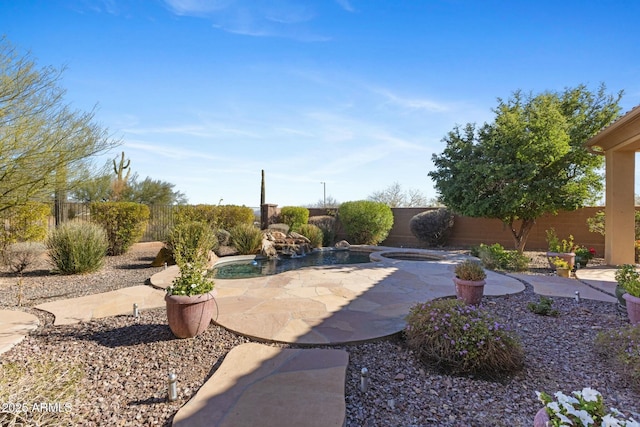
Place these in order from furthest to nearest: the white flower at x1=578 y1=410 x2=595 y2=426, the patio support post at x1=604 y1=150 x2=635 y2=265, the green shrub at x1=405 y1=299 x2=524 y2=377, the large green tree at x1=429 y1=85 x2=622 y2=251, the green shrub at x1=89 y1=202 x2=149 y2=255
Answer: the green shrub at x1=89 y1=202 x2=149 y2=255
the large green tree at x1=429 y1=85 x2=622 y2=251
the patio support post at x1=604 y1=150 x2=635 y2=265
the green shrub at x1=405 y1=299 x2=524 y2=377
the white flower at x1=578 y1=410 x2=595 y2=426

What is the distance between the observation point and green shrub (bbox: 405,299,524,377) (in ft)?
8.34

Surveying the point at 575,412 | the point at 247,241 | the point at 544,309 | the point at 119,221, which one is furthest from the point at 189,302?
the point at 119,221

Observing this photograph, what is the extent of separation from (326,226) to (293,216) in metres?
1.47

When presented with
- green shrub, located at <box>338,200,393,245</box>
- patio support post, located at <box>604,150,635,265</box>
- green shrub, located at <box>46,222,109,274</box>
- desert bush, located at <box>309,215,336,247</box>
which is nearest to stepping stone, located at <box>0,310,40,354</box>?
green shrub, located at <box>46,222,109,274</box>

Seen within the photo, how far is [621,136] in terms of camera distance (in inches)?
274

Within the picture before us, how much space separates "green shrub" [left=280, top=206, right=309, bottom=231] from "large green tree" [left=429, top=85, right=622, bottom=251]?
565cm

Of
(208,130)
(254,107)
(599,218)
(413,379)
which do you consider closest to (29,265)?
(208,130)

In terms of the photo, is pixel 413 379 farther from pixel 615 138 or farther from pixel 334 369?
pixel 615 138

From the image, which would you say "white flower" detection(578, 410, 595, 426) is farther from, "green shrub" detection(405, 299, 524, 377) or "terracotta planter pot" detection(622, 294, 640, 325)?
"terracotta planter pot" detection(622, 294, 640, 325)

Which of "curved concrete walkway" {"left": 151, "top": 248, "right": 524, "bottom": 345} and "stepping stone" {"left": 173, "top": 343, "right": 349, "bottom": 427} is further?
"curved concrete walkway" {"left": 151, "top": 248, "right": 524, "bottom": 345}

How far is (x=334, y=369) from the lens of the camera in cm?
248

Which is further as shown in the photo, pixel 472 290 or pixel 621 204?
pixel 621 204

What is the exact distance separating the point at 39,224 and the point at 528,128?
12870 millimetres

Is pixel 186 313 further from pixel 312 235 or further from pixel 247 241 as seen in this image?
pixel 312 235
